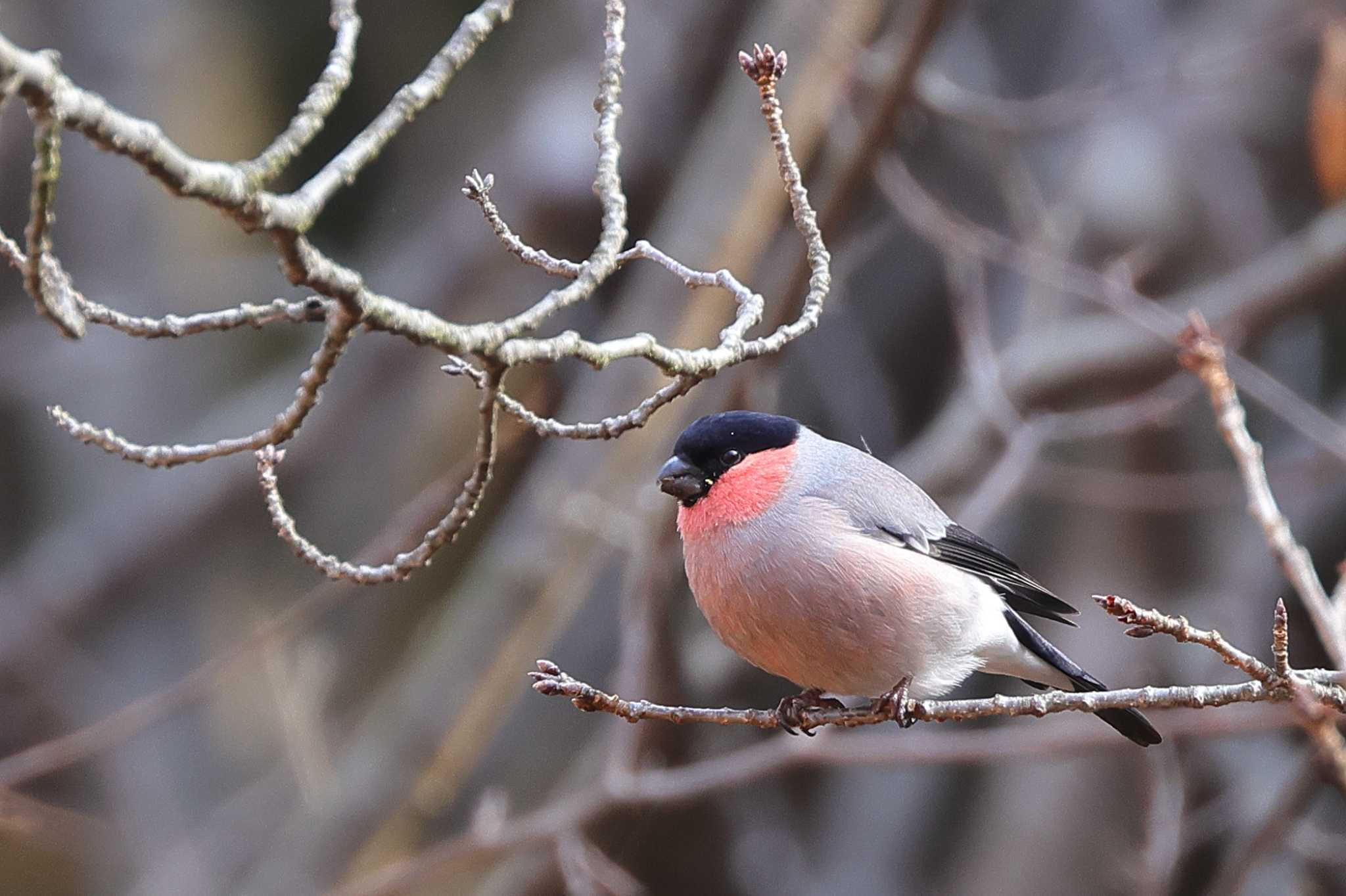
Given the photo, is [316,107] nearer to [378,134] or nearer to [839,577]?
[378,134]

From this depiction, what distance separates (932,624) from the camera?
9.70ft

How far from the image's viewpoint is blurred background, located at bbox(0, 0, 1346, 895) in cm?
533

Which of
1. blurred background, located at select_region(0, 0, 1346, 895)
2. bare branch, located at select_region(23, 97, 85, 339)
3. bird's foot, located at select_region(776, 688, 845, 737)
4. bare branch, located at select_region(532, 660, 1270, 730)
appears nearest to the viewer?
bare branch, located at select_region(23, 97, 85, 339)

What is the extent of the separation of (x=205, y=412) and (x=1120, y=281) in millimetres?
4524

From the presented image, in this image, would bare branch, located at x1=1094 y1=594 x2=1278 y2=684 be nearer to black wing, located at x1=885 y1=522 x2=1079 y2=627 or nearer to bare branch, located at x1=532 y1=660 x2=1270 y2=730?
bare branch, located at x1=532 y1=660 x2=1270 y2=730

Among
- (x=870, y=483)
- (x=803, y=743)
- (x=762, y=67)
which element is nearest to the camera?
(x=762, y=67)

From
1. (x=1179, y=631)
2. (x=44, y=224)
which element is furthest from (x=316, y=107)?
(x=1179, y=631)

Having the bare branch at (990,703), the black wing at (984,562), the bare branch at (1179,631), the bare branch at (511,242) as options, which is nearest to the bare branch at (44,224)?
the bare branch at (511,242)

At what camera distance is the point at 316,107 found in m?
1.48

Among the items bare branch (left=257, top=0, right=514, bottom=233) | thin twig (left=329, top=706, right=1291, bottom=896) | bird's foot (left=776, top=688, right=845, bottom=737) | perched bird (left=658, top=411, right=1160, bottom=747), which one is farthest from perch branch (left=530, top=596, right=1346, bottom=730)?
thin twig (left=329, top=706, right=1291, bottom=896)

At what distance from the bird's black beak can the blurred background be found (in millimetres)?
1569

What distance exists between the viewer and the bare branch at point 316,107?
4.42 ft

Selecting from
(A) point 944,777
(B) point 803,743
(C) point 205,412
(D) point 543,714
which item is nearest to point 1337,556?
(A) point 944,777

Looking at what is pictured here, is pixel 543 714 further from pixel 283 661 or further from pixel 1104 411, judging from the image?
pixel 1104 411
